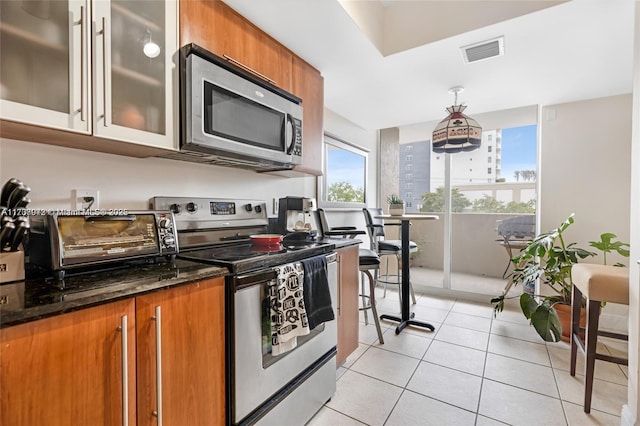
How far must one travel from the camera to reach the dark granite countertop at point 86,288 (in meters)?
0.72

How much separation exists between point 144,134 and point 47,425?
1.01 m

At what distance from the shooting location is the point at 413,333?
273cm

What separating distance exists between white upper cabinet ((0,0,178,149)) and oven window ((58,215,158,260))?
0.32 meters

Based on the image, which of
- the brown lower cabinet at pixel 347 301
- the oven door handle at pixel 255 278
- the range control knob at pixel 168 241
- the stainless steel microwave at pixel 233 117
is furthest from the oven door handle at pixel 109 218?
the brown lower cabinet at pixel 347 301

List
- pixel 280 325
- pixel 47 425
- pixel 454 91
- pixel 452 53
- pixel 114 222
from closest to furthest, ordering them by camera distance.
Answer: pixel 47 425 → pixel 114 222 → pixel 280 325 → pixel 452 53 → pixel 454 91

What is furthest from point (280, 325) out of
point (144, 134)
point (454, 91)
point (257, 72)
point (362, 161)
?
point (362, 161)

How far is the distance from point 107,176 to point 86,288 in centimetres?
71

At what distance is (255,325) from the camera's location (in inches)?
50.8

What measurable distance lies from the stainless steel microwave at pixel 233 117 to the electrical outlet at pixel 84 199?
0.42 m

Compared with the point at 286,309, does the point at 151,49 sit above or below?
above

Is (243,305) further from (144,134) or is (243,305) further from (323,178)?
(323,178)

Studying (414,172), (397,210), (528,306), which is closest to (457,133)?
(397,210)

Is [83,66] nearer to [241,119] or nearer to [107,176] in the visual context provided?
[107,176]

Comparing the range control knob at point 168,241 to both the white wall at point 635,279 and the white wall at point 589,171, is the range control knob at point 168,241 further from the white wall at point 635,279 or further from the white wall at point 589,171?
the white wall at point 589,171
